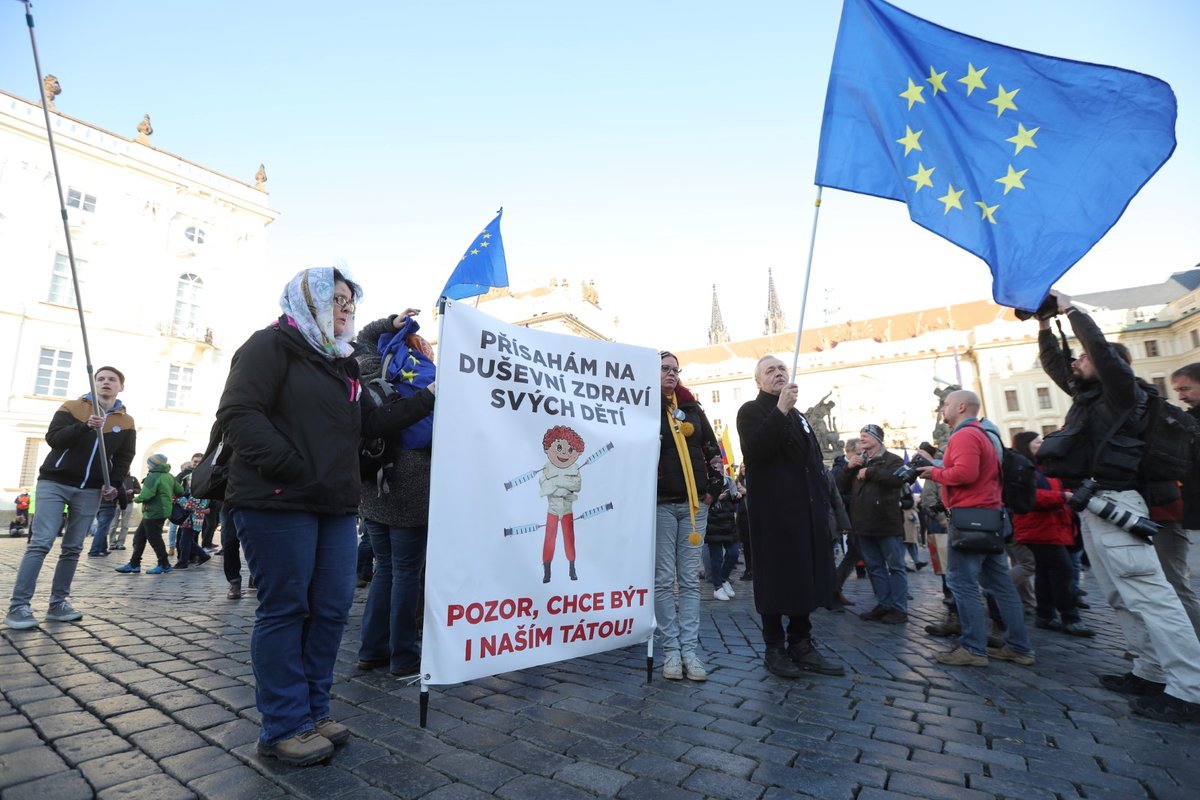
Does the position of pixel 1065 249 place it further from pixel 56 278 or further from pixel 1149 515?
pixel 56 278

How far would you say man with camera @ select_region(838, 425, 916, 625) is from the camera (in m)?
5.68

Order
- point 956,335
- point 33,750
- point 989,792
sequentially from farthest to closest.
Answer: point 956,335 → point 33,750 → point 989,792

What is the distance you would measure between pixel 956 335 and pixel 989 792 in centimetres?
6476

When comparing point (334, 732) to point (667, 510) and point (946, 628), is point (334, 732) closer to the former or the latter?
point (667, 510)

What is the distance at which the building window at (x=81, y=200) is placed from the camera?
25.8m

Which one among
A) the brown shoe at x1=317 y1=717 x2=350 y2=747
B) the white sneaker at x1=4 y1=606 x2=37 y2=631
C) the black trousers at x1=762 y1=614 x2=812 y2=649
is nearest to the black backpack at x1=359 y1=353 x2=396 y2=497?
the brown shoe at x1=317 y1=717 x2=350 y2=747

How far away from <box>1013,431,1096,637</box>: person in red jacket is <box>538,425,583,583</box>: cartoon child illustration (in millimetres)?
4339

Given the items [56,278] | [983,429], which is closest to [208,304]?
[56,278]

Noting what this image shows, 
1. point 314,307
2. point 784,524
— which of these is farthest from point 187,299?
point 784,524

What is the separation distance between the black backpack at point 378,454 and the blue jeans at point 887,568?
4710 mm

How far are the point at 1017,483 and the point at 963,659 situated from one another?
1738 millimetres

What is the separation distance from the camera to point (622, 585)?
3.43 meters

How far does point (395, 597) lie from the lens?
344cm

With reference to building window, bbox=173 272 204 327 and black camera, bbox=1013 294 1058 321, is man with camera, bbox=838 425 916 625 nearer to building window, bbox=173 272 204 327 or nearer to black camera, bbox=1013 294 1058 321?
black camera, bbox=1013 294 1058 321
